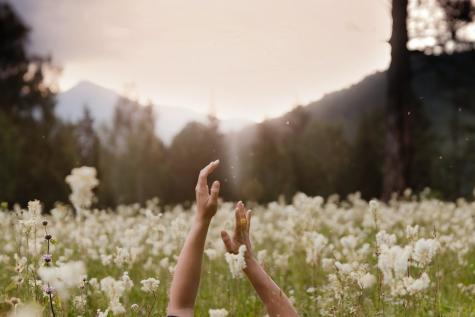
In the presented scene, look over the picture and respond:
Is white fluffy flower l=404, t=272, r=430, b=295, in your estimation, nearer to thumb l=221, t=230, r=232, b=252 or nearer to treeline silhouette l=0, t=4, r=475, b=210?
thumb l=221, t=230, r=232, b=252

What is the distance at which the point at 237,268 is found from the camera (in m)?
3.53

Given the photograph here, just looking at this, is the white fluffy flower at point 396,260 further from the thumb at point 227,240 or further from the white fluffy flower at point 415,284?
the thumb at point 227,240

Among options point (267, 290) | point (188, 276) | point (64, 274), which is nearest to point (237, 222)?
point (267, 290)

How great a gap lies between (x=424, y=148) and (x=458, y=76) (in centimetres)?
2228

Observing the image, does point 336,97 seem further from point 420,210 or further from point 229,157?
point 420,210

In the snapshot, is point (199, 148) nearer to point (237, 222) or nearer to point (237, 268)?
point (237, 222)

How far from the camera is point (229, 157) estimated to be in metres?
33.7

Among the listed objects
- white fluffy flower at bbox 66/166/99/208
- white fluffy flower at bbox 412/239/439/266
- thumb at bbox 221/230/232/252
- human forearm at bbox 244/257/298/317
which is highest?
white fluffy flower at bbox 66/166/99/208

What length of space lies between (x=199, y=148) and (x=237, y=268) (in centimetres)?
2745

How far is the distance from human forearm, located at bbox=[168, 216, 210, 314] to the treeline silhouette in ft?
33.8

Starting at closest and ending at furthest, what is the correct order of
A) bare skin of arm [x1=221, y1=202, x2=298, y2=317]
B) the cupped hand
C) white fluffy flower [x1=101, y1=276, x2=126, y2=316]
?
white fluffy flower [x1=101, y1=276, x2=126, y2=316], bare skin of arm [x1=221, y1=202, x2=298, y2=317], the cupped hand

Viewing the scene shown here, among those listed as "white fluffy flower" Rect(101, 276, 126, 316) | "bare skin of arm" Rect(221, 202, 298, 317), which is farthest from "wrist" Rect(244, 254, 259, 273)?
"white fluffy flower" Rect(101, 276, 126, 316)

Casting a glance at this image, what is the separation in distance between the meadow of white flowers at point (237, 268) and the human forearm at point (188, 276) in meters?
0.15

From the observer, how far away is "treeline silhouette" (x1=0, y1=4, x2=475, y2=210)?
19.8m
